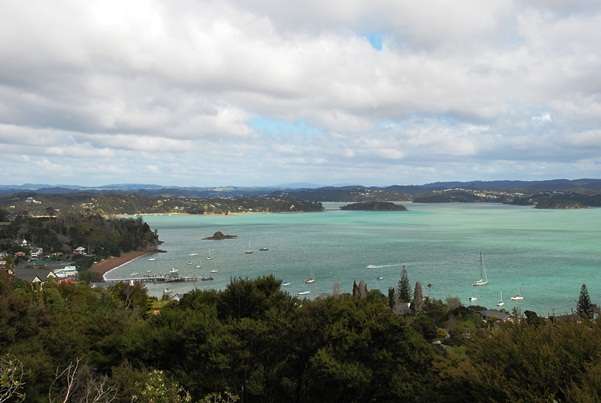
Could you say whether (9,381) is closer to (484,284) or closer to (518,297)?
(518,297)

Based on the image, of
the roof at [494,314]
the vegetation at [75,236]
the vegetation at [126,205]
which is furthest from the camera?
the vegetation at [126,205]

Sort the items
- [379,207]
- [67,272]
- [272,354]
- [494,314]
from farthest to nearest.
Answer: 1. [379,207]
2. [67,272]
3. [494,314]
4. [272,354]

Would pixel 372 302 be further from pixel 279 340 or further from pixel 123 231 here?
pixel 123 231

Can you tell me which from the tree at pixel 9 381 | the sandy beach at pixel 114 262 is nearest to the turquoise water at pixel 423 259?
the sandy beach at pixel 114 262

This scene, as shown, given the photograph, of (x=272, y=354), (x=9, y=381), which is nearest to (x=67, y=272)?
(x=272, y=354)

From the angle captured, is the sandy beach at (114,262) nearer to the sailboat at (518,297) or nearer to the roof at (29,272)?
the roof at (29,272)

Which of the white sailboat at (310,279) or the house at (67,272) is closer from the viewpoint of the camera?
the white sailboat at (310,279)

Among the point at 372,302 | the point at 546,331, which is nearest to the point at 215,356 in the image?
the point at 372,302

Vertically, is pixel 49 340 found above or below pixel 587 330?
below
